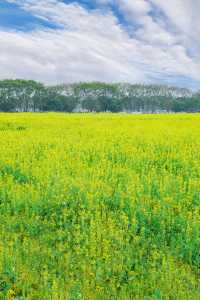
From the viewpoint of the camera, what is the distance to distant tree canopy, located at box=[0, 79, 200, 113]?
102312mm

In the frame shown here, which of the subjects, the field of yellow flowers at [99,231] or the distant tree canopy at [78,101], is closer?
the field of yellow flowers at [99,231]

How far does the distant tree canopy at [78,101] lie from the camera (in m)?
102

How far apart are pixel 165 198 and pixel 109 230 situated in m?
1.62

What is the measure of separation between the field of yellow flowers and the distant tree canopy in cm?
8962

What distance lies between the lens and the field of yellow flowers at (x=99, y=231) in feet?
19.6

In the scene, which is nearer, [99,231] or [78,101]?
[99,231]

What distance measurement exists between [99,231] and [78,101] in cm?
10423

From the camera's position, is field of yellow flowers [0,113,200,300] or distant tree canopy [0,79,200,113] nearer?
field of yellow flowers [0,113,200,300]

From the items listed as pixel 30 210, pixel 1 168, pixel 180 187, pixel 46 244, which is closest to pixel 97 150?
pixel 1 168

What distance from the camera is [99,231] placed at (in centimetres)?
722

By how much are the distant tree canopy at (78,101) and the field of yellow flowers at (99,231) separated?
3528 inches

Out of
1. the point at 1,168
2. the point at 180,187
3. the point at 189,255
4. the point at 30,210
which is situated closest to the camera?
the point at 189,255

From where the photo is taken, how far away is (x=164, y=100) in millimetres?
122375

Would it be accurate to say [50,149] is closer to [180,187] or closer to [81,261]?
[180,187]
